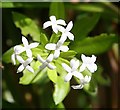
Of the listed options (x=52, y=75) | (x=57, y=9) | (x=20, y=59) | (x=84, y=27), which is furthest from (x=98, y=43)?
(x=20, y=59)

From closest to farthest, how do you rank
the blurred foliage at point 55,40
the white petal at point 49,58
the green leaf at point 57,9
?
the white petal at point 49,58, the blurred foliage at point 55,40, the green leaf at point 57,9

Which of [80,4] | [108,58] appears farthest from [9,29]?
[108,58]

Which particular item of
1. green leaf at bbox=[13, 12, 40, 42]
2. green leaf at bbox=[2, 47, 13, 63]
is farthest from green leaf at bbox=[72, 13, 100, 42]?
green leaf at bbox=[2, 47, 13, 63]

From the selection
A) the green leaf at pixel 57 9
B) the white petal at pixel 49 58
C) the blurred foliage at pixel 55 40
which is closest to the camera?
the white petal at pixel 49 58

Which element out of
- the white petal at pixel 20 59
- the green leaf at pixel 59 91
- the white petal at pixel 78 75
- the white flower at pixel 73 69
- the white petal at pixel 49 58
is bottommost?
the green leaf at pixel 59 91

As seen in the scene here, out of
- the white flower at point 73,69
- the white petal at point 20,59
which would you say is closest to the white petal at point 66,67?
the white flower at point 73,69

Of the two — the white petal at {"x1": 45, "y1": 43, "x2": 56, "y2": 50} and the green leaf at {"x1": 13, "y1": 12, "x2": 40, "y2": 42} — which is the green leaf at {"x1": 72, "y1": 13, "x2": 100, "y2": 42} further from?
the white petal at {"x1": 45, "y1": 43, "x2": 56, "y2": 50}

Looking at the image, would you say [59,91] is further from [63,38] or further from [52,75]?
[63,38]

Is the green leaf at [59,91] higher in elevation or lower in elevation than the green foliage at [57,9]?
lower

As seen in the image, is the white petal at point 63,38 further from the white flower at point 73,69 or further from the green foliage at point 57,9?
the green foliage at point 57,9
